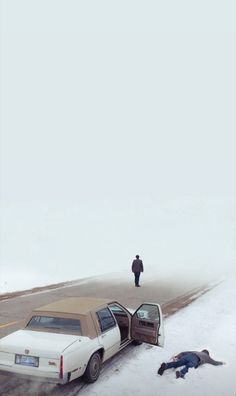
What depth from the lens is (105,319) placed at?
29.4ft

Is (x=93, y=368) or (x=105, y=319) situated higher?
(x=105, y=319)

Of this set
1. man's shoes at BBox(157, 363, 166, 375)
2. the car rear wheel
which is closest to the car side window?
the car rear wheel

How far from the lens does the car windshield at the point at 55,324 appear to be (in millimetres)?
8172

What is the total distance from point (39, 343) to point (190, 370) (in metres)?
3.59

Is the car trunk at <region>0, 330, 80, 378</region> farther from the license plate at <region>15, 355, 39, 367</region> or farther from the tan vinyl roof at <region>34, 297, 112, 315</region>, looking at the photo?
the tan vinyl roof at <region>34, 297, 112, 315</region>

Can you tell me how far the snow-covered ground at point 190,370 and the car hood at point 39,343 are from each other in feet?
3.38

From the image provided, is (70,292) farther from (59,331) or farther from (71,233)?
(71,233)

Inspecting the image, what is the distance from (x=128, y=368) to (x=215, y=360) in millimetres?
2338

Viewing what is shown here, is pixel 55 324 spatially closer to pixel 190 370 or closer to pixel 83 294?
pixel 190 370

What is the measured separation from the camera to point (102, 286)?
21.6m

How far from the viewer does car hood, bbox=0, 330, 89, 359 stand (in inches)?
286

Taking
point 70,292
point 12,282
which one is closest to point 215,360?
point 70,292

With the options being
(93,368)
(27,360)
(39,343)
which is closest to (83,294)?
(93,368)

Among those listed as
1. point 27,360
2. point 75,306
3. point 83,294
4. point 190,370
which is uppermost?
point 75,306
